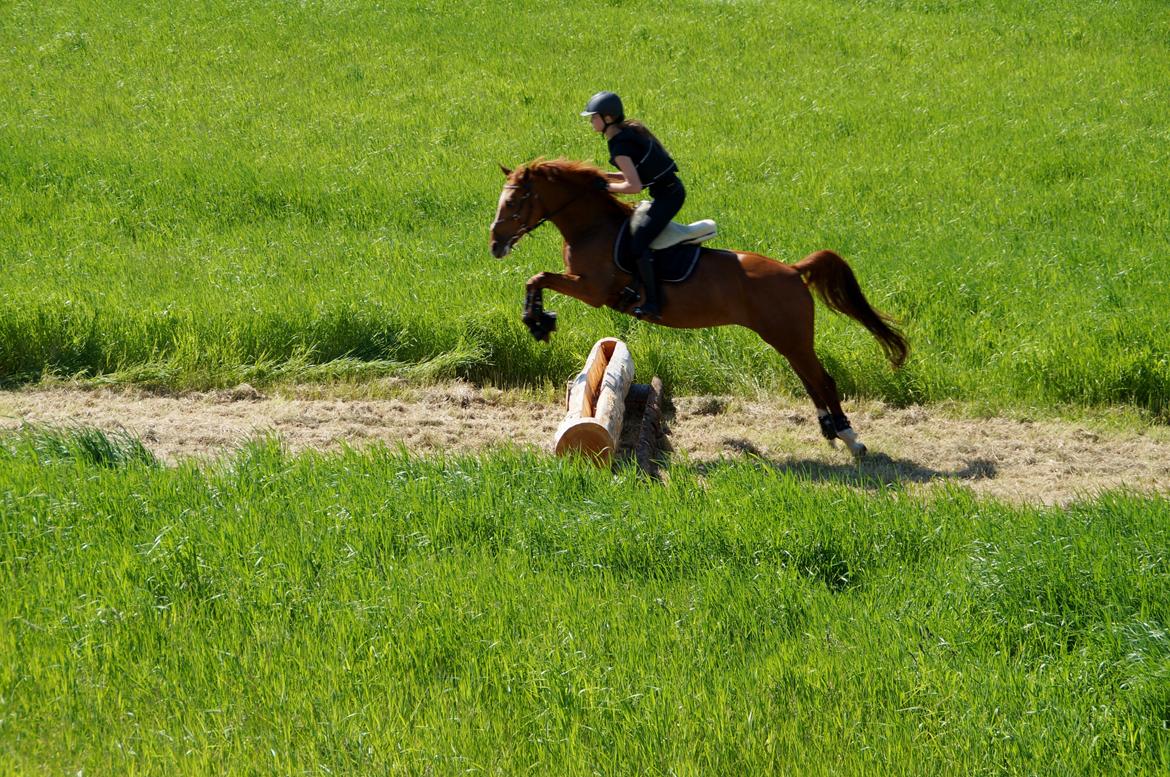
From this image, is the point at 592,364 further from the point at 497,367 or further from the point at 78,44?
the point at 78,44

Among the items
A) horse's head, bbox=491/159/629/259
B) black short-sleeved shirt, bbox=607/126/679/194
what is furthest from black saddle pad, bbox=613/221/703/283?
black short-sleeved shirt, bbox=607/126/679/194

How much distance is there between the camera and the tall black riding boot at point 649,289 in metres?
8.04

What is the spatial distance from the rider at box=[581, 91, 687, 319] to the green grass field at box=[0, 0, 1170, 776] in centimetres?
170

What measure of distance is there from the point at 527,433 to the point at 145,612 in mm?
4066

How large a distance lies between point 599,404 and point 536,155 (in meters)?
7.90

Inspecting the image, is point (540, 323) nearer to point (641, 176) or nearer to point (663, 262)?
point (663, 262)

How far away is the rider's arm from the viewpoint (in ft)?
25.2

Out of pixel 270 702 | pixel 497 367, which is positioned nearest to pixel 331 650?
pixel 270 702

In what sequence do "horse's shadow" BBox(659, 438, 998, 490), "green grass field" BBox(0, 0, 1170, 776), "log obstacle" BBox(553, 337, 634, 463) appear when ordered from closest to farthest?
"green grass field" BBox(0, 0, 1170, 776), "log obstacle" BBox(553, 337, 634, 463), "horse's shadow" BBox(659, 438, 998, 490)

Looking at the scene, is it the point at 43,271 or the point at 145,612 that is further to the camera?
the point at 43,271

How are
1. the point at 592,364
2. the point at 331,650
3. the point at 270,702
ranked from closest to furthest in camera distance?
1. the point at 270,702
2. the point at 331,650
3. the point at 592,364

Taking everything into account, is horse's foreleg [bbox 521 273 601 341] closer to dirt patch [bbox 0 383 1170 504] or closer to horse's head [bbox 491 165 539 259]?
horse's head [bbox 491 165 539 259]

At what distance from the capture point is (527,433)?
8773 mm

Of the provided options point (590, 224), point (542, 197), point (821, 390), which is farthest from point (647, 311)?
point (821, 390)
